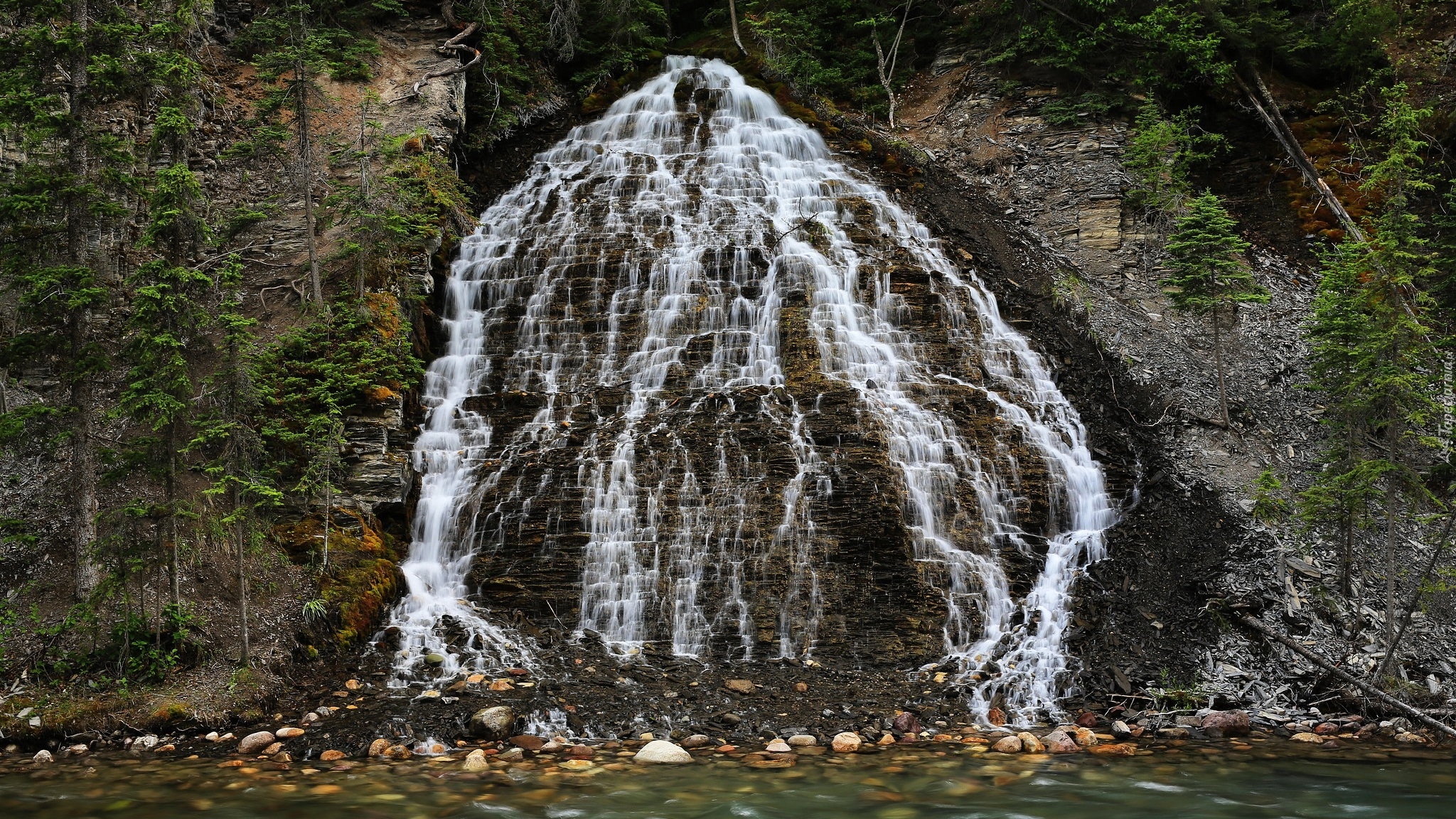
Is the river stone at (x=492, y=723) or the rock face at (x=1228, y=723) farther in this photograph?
the rock face at (x=1228, y=723)

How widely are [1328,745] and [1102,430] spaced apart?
6.70m

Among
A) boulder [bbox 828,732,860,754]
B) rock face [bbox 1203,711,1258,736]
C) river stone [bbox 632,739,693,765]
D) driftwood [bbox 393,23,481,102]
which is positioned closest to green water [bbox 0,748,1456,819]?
river stone [bbox 632,739,693,765]

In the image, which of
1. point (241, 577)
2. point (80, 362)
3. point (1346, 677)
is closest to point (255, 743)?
point (241, 577)

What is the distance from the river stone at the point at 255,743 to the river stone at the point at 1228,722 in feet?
34.6

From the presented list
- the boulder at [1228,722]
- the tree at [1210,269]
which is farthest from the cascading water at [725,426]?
the tree at [1210,269]

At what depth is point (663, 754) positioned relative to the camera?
323 inches

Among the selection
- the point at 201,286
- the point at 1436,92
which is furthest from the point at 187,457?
the point at 1436,92

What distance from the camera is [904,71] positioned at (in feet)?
86.2

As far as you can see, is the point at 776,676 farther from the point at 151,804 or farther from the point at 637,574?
the point at 151,804

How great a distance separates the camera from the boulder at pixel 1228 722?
917 centimetres

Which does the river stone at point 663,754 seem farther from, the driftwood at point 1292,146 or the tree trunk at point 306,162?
the driftwood at point 1292,146

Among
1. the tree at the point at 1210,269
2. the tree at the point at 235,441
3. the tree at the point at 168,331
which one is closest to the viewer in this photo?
the tree at the point at 168,331

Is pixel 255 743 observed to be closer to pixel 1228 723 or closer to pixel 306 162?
pixel 1228 723

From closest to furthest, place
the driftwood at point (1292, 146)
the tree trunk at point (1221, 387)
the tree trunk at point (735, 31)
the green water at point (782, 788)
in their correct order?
the green water at point (782, 788) < the tree trunk at point (1221, 387) < the driftwood at point (1292, 146) < the tree trunk at point (735, 31)
